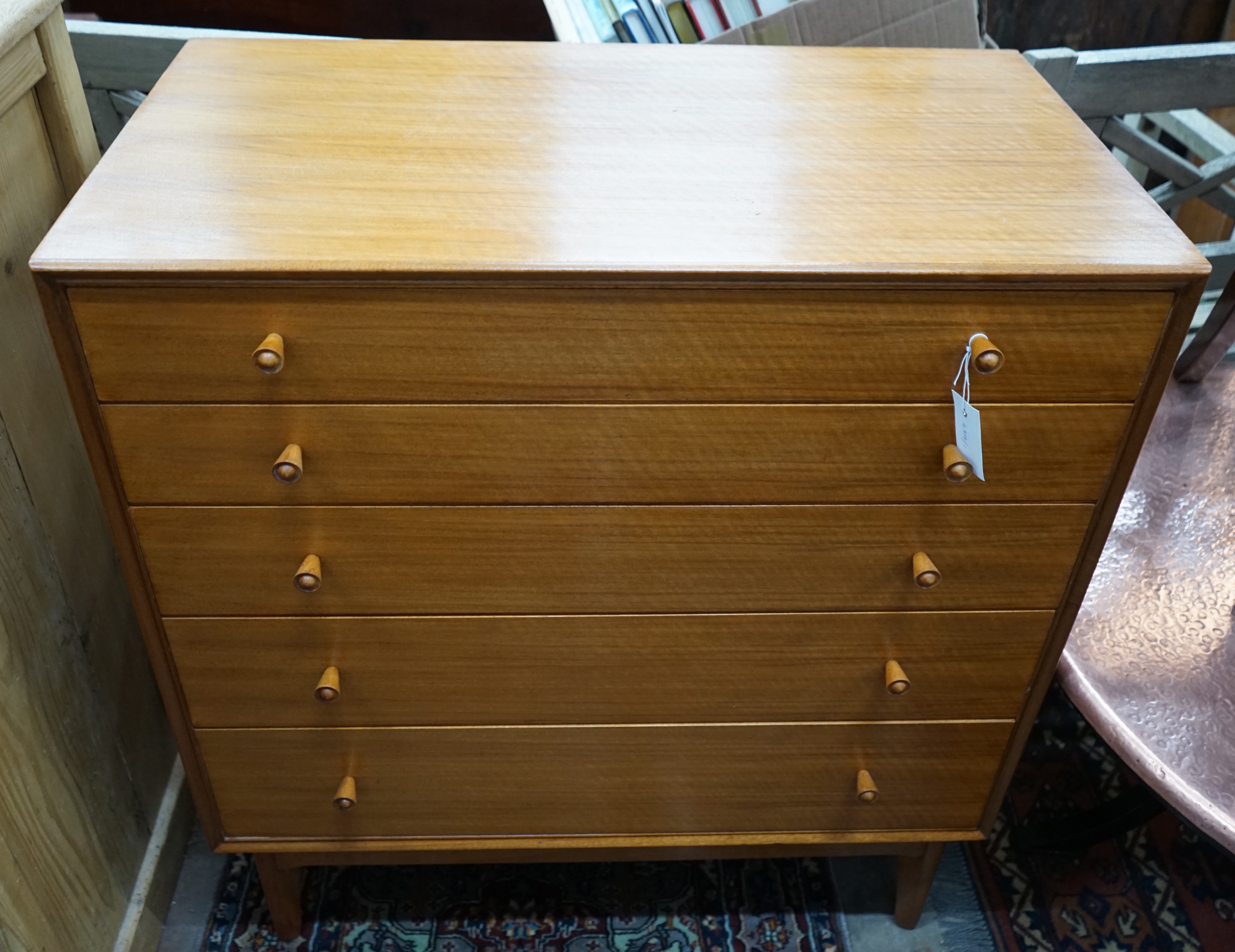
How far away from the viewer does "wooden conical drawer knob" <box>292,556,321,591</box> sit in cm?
91

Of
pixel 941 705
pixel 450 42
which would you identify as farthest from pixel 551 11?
pixel 941 705

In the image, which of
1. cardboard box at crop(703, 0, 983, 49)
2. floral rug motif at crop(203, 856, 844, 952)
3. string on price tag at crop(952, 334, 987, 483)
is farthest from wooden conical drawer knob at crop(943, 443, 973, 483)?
floral rug motif at crop(203, 856, 844, 952)

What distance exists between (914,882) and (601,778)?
1.51ft

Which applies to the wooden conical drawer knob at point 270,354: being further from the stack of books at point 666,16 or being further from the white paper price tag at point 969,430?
the stack of books at point 666,16

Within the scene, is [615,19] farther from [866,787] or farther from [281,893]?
[281,893]

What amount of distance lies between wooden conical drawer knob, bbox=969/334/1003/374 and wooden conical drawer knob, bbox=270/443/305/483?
522 millimetres

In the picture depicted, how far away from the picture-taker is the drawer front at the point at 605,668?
0.99 m

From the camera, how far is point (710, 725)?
3.55 feet

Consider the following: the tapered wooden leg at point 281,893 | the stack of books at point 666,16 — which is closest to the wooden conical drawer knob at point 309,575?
A: the tapered wooden leg at point 281,893

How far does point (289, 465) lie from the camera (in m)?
0.83

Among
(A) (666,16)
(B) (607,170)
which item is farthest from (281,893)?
(A) (666,16)

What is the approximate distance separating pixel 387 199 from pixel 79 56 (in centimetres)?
74

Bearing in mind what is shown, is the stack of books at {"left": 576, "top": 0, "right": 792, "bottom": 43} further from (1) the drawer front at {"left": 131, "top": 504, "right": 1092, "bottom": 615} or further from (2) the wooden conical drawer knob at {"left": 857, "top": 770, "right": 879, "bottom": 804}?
(2) the wooden conical drawer knob at {"left": 857, "top": 770, "right": 879, "bottom": 804}

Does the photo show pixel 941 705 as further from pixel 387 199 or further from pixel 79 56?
pixel 79 56
